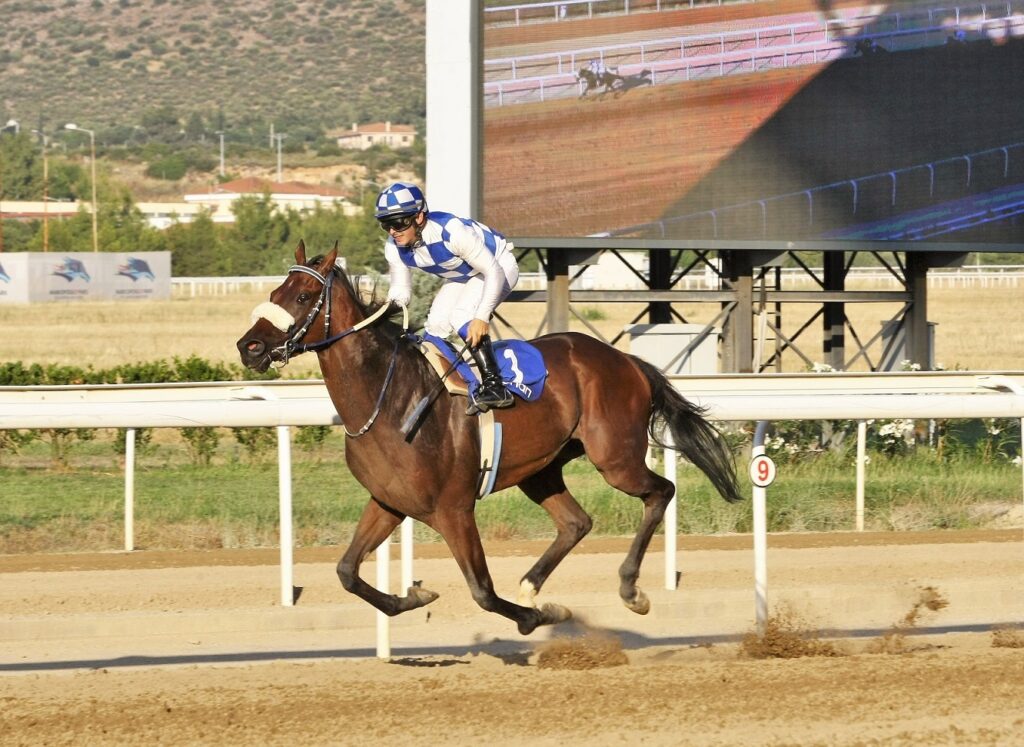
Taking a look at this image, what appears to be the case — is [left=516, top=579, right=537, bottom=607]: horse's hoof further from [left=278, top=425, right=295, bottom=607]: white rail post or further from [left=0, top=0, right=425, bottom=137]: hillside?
[left=0, top=0, right=425, bottom=137]: hillside

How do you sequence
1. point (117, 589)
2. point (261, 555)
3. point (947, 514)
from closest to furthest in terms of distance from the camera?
point (117, 589), point (261, 555), point (947, 514)

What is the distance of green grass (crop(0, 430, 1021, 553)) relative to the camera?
9.01 meters

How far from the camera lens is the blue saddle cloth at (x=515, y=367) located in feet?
18.2

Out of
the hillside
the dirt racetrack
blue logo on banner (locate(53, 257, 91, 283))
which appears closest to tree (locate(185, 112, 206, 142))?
the hillside

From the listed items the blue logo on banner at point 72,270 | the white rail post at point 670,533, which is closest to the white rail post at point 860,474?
the white rail post at point 670,533

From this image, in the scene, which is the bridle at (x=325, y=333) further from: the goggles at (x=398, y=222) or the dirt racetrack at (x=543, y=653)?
the dirt racetrack at (x=543, y=653)

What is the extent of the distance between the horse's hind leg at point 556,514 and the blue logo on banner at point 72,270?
41.8m

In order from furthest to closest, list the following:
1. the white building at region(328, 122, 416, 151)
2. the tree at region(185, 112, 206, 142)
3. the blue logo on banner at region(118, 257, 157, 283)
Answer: the tree at region(185, 112, 206, 142) < the white building at region(328, 122, 416, 151) < the blue logo on banner at region(118, 257, 157, 283)

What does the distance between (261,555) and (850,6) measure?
8.90 metres

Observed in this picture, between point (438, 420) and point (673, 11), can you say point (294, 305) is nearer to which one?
point (438, 420)

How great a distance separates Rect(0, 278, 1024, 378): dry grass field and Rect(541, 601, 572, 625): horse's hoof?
1585cm

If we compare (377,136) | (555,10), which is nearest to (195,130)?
(377,136)

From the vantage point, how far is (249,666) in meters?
5.78

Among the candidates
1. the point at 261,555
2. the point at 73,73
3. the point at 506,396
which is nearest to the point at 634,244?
the point at 261,555
